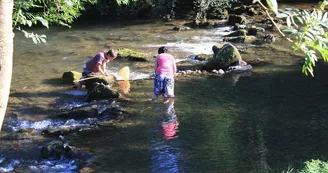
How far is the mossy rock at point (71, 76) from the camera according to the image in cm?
1320

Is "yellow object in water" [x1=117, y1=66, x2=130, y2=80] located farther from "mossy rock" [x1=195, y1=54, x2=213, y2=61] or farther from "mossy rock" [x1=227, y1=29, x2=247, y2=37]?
"mossy rock" [x1=227, y1=29, x2=247, y2=37]

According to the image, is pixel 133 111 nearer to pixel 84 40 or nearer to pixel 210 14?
pixel 84 40

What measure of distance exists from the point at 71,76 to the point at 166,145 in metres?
5.83

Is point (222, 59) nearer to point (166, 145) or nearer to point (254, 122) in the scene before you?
point (254, 122)

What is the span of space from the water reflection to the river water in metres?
0.02

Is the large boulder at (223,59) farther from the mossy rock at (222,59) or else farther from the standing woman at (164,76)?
the standing woman at (164,76)

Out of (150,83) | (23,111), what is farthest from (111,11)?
(23,111)

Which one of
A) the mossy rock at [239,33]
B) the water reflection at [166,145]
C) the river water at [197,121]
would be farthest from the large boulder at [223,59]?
the mossy rock at [239,33]

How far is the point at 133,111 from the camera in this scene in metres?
10.4

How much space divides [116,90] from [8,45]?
9935 mm

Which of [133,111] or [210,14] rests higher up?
[210,14]

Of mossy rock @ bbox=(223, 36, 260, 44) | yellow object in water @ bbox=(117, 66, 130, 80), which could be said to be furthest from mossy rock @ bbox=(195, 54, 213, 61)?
yellow object in water @ bbox=(117, 66, 130, 80)

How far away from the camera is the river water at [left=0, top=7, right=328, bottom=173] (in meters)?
7.67

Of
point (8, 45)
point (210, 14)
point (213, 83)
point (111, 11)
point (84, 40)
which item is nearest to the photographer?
point (8, 45)
